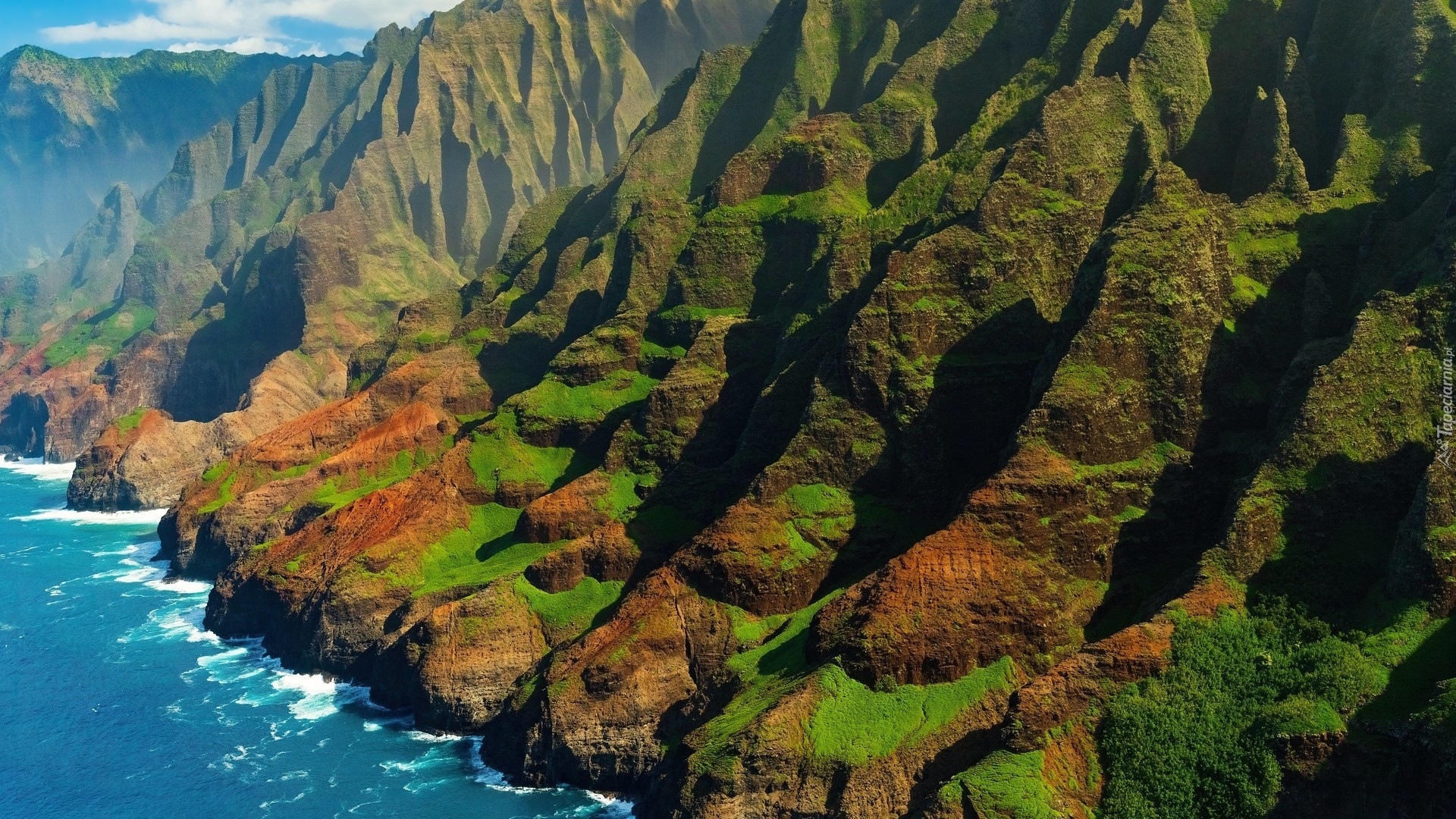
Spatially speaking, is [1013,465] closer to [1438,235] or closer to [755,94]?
[1438,235]

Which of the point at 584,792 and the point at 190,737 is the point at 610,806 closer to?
the point at 584,792

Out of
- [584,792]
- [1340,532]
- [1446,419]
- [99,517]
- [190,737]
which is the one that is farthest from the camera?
[99,517]

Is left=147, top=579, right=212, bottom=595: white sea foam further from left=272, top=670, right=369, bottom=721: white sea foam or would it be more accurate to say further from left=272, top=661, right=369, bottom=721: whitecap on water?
left=272, top=670, right=369, bottom=721: white sea foam

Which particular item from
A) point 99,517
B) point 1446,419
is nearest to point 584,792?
point 1446,419

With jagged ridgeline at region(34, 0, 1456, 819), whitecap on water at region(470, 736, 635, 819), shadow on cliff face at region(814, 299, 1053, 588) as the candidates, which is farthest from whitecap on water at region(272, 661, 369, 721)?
shadow on cliff face at region(814, 299, 1053, 588)

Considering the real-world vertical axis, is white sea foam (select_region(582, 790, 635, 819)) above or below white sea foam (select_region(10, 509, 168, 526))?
below

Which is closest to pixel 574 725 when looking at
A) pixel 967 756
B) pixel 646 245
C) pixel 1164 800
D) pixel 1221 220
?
pixel 967 756

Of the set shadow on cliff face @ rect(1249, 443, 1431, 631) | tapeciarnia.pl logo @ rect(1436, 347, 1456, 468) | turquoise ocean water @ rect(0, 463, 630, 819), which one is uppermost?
tapeciarnia.pl logo @ rect(1436, 347, 1456, 468)
